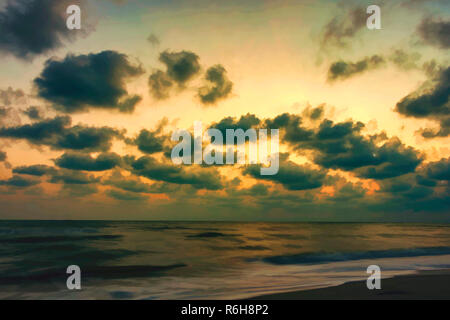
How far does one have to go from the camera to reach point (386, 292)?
39.2ft

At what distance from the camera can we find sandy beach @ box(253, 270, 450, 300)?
11.4m

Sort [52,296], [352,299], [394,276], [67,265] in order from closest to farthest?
1. [352,299]
2. [52,296]
3. [394,276]
4. [67,265]

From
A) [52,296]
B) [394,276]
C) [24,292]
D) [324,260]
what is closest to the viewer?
[52,296]

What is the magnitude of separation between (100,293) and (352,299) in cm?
1029

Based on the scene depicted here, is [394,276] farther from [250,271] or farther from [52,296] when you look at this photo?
[52,296]

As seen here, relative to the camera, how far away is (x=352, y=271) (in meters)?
18.3

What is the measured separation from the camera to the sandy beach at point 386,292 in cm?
1136
